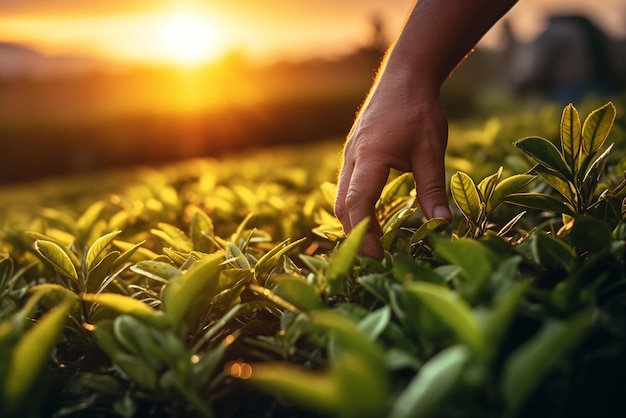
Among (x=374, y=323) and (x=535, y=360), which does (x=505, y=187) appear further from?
(x=535, y=360)

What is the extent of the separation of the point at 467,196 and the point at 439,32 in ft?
1.65

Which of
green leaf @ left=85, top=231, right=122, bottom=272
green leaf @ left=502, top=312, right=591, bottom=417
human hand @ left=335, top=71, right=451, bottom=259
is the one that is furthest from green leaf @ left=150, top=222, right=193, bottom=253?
green leaf @ left=502, top=312, right=591, bottom=417

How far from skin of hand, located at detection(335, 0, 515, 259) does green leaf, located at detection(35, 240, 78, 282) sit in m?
0.77

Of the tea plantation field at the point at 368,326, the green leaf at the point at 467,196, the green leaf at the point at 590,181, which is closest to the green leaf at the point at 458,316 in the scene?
the tea plantation field at the point at 368,326

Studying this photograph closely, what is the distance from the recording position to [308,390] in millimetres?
822

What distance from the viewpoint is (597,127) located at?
5.30 feet

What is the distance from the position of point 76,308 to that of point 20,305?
1.74ft

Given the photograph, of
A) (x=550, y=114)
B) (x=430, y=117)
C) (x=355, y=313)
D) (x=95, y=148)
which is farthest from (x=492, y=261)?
(x=95, y=148)

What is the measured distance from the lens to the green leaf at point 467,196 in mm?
1603

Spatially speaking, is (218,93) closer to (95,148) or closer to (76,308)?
(95,148)

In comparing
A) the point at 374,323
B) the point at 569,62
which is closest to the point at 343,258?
the point at 374,323

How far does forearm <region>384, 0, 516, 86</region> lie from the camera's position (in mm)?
1747

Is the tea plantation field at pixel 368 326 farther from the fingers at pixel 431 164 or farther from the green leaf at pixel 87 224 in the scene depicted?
the green leaf at pixel 87 224

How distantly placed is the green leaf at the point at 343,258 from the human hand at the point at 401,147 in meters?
0.33
